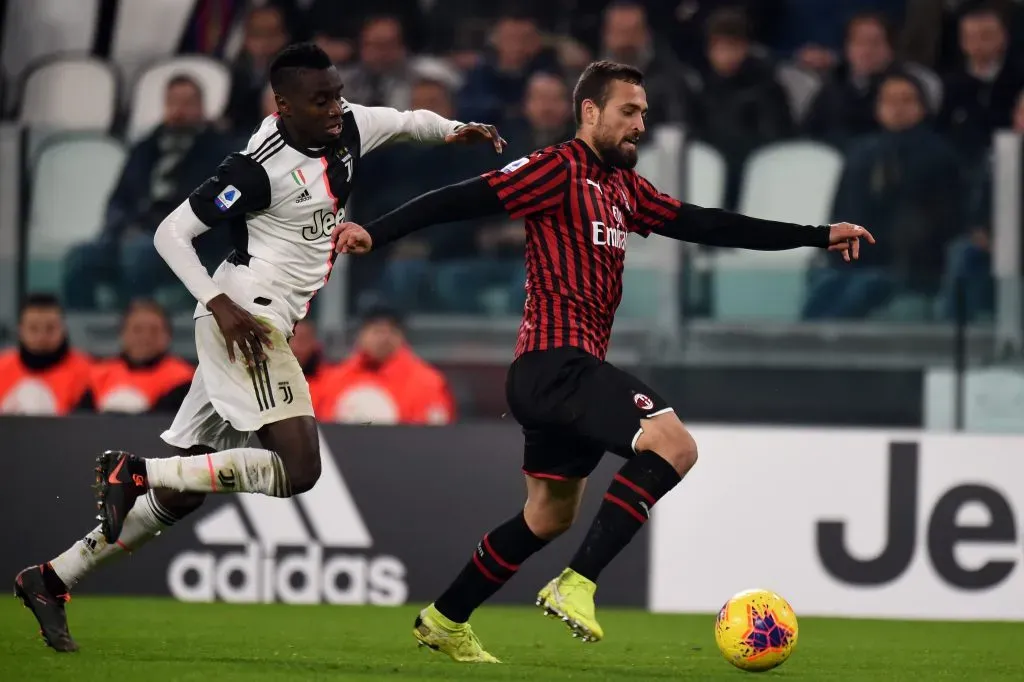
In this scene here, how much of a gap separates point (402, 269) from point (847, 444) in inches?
110

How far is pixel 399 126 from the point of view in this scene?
6.68 m

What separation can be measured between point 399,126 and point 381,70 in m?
5.13

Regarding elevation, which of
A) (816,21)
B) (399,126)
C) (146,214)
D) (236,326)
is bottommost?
(236,326)

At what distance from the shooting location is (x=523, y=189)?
5996mm

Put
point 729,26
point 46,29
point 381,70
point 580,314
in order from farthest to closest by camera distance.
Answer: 1. point 46,29
2. point 381,70
3. point 729,26
4. point 580,314

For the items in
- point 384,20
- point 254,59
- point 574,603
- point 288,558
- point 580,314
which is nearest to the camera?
point 574,603

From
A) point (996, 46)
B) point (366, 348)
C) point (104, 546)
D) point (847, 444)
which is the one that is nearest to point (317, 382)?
point (366, 348)

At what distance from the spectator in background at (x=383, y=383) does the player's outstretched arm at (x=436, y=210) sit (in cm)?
403

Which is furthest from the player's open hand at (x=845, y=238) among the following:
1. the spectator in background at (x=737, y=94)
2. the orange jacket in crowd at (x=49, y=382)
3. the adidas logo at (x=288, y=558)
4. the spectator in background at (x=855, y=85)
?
the orange jacket in crowd at (x=49, y=382)

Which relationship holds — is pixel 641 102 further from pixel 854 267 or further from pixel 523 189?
pixel 854 267

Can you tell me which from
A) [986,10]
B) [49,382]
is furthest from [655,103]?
[49,382]

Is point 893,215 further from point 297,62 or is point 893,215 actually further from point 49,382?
point 49,382

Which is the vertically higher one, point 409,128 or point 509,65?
point 509,65

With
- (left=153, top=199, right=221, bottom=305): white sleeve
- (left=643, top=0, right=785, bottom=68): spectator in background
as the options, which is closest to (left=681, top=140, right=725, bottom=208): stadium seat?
(left=643, top=0, right=785, bottom=68): spectator in background
